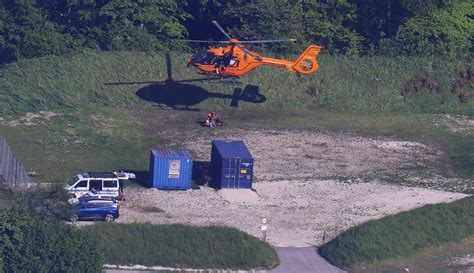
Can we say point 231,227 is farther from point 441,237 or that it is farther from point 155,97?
point 155,97

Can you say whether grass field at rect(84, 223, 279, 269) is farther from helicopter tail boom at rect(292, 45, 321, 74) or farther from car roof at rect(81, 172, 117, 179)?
helicopter tail boom at rect(292, 45, 321, 74)

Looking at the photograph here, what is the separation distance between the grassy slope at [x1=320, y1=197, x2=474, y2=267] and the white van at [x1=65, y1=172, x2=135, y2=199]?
10.4 meters

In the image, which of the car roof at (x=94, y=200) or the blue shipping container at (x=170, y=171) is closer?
the car roof at (x=94, y=200)

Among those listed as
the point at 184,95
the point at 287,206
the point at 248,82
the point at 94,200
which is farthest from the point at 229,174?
the point at 248,82

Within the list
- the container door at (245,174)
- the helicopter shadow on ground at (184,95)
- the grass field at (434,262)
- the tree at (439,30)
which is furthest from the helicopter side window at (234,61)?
the grass field at (434,262)

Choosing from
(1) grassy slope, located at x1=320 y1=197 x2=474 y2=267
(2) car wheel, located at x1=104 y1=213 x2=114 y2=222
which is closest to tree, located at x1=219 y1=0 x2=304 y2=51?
(1) grassy slope, located at x1=320 y1=197 x2=474 y2=267

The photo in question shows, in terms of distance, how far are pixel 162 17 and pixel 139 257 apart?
3715 cm

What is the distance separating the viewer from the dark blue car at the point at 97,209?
40781 mm

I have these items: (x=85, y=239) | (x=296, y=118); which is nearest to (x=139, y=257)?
(x=85, y=239)

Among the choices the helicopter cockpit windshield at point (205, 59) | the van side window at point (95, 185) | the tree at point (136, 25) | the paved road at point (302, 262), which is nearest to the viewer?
the paved road at point (302, 262)

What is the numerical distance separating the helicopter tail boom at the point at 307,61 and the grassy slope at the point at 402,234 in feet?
61.7

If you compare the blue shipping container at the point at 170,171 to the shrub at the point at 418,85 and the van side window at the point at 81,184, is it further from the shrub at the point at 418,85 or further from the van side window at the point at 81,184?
the shrub at the point at 418,85

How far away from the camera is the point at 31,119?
56.2 meters

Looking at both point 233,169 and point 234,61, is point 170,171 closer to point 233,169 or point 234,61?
point 233,169
